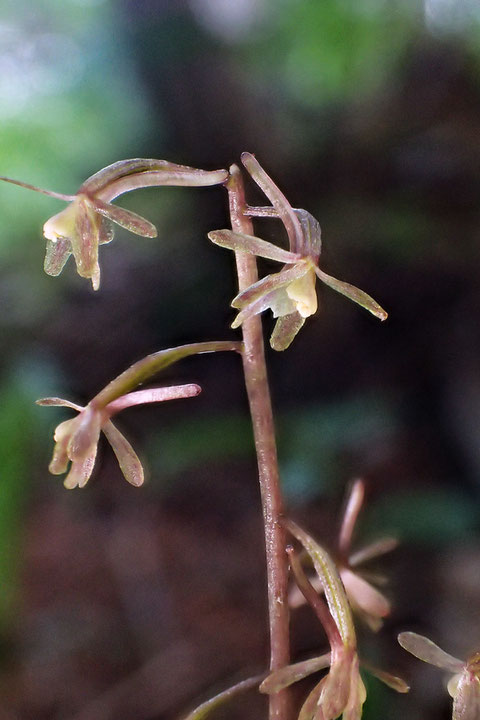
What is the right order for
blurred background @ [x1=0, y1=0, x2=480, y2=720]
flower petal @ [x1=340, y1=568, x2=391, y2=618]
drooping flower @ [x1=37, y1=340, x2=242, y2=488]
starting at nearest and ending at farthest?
drooping flower @ [x1=37, y1=340, x2=242, y2=488] → flower petal @ [x1=340, y1=568, x2=391, y2=618] → blurred background @ [x1=0, y1=0, x2=480, y2=720]

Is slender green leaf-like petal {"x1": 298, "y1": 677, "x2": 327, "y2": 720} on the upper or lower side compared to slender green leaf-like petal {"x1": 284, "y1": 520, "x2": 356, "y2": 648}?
lower

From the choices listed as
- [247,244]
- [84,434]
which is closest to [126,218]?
[247,244]

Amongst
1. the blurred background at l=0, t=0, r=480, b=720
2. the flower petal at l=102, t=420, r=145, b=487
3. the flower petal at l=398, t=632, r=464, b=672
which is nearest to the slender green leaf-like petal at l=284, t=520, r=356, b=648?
the flower petal at l=398, t=632, r=464, b=672

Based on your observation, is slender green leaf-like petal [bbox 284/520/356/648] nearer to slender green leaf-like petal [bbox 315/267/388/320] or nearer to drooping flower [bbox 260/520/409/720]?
drooping flower [bbox 260/520/409/720]

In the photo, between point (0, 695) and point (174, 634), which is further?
point (174, 634)

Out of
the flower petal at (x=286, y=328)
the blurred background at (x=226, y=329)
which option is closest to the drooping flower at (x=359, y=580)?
the flower petal at (x=286, y=328)

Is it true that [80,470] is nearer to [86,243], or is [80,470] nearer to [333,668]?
[86,243]

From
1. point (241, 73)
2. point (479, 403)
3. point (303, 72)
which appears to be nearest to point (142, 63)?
point (241, 73)

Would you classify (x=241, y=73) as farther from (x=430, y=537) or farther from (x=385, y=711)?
(x=385, y=711)
